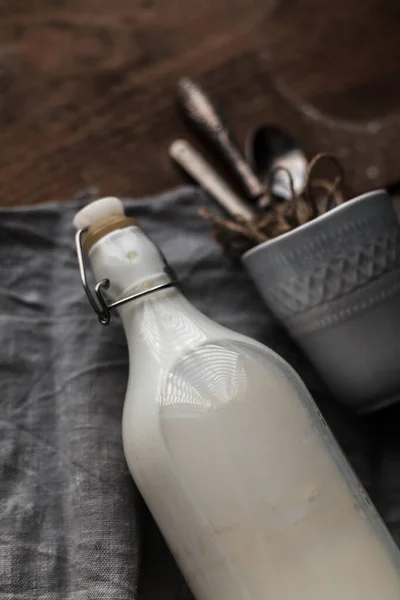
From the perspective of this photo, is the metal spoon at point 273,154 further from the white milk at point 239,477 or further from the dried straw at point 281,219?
the white milk at point 239,477

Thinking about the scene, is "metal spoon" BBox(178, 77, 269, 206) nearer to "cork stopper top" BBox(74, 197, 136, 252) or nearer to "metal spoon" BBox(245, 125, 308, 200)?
"metal spoon" BBox(245, 125, 308, 200)

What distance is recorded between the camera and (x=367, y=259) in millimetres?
421

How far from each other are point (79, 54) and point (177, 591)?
0.41m

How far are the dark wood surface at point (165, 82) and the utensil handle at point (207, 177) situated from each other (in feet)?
0.04

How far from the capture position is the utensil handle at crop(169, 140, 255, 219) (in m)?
0.51

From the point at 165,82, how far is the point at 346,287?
0.25 meters

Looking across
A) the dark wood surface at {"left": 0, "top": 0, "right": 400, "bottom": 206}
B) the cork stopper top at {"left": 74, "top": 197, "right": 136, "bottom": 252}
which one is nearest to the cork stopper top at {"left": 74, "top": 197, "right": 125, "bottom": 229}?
the cork stopper top at {"left": 74, "top": 197, "right": 136, "bottom": 252}

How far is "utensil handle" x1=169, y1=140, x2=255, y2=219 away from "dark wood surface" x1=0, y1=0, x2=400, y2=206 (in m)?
0.01

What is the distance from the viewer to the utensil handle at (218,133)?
0.53m

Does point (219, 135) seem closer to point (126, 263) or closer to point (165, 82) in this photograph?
point (165, 82)

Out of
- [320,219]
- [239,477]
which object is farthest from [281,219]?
[239,477]

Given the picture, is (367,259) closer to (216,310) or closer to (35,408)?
(216,310)

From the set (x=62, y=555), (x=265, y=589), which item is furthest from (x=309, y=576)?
(x=62, y=555)

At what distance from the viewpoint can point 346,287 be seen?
0.42 meters
